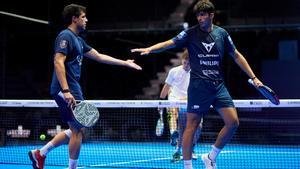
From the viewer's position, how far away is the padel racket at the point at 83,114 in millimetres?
6363

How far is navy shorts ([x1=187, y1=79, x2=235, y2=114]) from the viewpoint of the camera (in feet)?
21.0

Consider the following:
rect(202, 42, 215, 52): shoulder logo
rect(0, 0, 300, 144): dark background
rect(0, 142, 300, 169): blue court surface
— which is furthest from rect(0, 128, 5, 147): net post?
rect(202, 42, 215, 52): shoulder logo

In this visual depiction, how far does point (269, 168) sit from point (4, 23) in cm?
1009

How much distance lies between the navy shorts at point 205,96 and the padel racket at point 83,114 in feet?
3.75

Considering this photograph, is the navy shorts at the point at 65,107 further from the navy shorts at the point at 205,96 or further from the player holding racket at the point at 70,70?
the navy shorts at the point at 205,96

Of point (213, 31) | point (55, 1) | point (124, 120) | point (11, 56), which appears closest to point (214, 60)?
point (213, 31)

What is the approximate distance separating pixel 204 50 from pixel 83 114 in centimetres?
155

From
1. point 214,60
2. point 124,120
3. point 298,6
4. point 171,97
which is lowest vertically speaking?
point 124,120

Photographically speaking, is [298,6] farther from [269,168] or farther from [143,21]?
[269,168]

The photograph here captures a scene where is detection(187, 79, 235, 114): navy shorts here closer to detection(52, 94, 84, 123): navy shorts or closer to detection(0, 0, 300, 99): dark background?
detection(52, 94, 84, 123): navy shorts

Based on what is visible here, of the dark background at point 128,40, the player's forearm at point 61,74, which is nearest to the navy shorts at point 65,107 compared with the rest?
the player's forearm at point 61,74

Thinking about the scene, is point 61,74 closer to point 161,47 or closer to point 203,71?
point 161,47

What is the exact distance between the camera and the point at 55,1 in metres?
17.7

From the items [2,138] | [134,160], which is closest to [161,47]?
[134,160]
